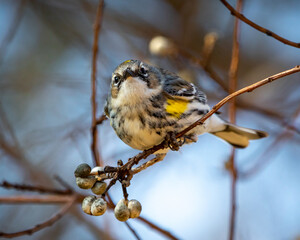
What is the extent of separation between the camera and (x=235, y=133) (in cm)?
392

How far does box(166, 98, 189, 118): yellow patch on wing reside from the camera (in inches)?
117

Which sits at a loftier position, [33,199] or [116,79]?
[116,79]

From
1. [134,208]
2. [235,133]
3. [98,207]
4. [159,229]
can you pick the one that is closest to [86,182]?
[98,207]

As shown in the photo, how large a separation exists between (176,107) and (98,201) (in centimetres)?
122

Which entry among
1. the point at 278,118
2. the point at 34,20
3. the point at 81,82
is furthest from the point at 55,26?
the point at 278,118

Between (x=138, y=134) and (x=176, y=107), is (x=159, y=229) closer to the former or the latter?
(x=138, y=134)

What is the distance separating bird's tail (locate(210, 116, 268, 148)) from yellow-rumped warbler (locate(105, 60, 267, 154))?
1.47 feet

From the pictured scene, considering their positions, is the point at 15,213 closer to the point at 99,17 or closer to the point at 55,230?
the point at 55,230

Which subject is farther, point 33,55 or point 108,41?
point 33,55

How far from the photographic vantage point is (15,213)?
5.65m

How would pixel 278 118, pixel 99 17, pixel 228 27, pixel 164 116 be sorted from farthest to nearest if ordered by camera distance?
pixel 228 27, pixel 278 118, pixel 164 116, pixel 99 17

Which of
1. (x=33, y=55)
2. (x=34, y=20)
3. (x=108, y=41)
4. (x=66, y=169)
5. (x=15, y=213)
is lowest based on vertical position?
(x=15, y=213)

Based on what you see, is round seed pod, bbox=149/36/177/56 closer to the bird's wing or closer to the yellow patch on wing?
the bird's wing

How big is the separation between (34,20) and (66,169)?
127 inches
